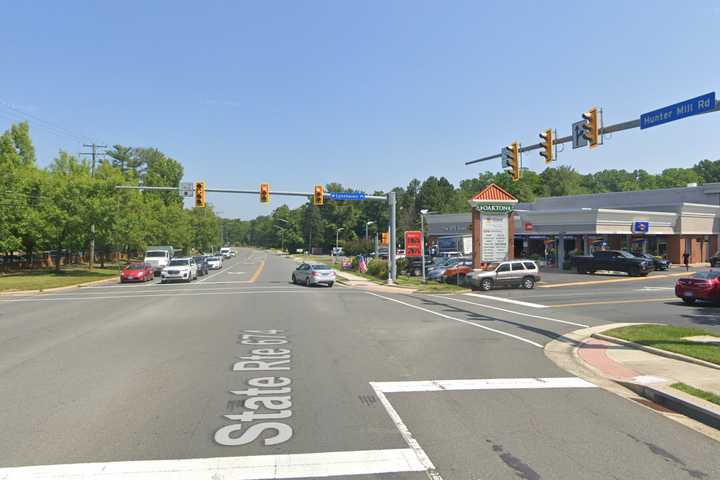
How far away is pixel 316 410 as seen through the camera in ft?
23.5

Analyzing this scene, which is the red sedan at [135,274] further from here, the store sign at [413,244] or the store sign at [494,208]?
the store sign at [494,208]

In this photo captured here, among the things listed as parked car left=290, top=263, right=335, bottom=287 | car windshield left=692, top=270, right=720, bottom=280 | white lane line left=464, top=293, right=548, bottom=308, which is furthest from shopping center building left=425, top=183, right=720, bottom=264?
car windshield left=692, top=270, right=720, bottom=280

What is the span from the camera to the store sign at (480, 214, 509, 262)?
34844 mm

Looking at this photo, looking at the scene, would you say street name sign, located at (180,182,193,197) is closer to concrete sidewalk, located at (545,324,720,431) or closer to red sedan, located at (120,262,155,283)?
red sedan, located at (120,262,155,283)

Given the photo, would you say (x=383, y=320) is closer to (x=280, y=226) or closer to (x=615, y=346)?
(x=615, y=346)

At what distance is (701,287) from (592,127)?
31.6 feet

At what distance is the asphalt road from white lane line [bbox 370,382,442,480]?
28 mm

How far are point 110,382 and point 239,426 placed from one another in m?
3.27

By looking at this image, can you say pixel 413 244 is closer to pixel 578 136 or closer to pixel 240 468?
pixel 578 136

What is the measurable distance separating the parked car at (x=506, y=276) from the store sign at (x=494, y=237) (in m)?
3.27

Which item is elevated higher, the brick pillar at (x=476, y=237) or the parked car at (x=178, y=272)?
the brick pillar at (x=476, y=237)

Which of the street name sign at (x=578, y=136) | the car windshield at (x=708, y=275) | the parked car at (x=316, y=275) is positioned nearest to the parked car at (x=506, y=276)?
the parked car at (x=316, y=275)

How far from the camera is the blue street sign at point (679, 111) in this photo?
12.6 m

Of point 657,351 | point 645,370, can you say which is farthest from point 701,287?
point 645,370
